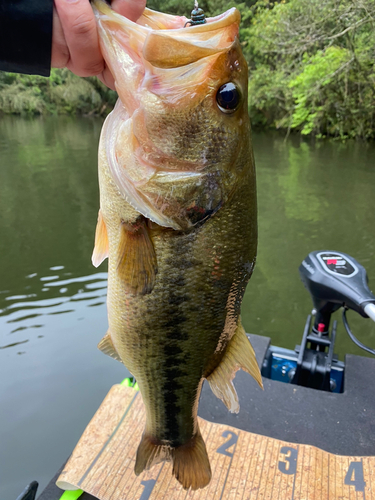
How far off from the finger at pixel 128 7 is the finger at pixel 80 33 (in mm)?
92

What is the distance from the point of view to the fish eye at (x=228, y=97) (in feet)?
3.70

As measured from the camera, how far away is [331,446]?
2.15 m

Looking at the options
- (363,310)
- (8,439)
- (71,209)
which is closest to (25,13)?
(363,310)

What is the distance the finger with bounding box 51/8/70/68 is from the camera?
108 centimetres

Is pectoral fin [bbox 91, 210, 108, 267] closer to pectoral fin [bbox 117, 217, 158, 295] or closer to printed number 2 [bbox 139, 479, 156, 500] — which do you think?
pectoral fin [bbox 117, 217, 158, 295]

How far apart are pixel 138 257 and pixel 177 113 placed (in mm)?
439

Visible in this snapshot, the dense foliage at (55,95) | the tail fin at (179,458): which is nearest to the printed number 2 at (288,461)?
the tail fin at (179,458)

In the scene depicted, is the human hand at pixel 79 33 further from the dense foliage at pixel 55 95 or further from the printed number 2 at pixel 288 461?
the dense foliage at pixel 55 95

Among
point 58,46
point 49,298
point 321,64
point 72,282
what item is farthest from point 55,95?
point 58,46

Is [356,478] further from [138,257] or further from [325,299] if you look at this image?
[138,257]

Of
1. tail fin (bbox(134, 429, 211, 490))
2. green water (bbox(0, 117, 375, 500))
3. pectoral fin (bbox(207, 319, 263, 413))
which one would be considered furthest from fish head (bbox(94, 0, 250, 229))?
green water (bbox(0, 117, 375, 500))

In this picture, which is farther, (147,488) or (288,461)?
(288,461)

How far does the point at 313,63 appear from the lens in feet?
50.1

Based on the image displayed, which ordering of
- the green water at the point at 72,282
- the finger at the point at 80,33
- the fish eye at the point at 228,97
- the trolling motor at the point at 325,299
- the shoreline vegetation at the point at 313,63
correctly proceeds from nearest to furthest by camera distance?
1. the finger at the point at 80,33
2. the fish eye at the point at 228,97
3. the trolling motor at the point at 325,299
4. the green water at the point at 72,282
5. the shoreline vegetation at the point at 313,63
